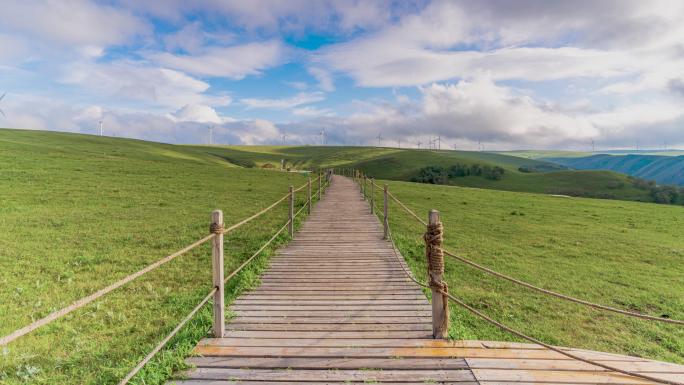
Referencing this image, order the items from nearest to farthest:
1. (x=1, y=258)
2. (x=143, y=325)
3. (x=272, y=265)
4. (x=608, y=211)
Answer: (x=143, y=325)
(x=272, y=265)
(x=1, y=258)
(x=608, y=211)

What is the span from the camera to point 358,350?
4.52 m

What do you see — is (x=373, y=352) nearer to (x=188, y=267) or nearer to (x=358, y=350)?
(x=358, y=350)

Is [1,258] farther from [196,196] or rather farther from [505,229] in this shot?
[505,229]

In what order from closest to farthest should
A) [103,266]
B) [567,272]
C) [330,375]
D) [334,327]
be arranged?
[330,375] → [334,327] → [103,266] → [567,272]

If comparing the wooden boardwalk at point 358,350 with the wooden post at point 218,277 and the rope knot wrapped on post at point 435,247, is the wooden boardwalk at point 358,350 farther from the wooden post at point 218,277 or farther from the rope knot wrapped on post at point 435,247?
the rope knot wrapped on post at point 435,247

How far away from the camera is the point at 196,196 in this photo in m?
22.6

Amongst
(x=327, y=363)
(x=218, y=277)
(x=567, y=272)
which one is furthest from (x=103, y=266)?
(x=567, y=272)

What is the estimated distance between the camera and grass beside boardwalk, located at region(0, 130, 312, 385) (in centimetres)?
495

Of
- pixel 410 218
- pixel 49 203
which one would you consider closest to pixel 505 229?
pixel 410 218

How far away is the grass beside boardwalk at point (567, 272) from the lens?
670 centimetres

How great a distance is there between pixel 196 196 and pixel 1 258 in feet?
43.2

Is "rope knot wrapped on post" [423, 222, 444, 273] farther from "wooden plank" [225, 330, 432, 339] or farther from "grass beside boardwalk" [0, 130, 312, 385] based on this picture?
"grass beside boardwalk" [0, 130, 312, 385]

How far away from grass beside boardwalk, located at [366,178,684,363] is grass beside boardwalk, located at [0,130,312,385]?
490cm

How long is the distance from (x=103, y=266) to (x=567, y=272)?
13340 mm
